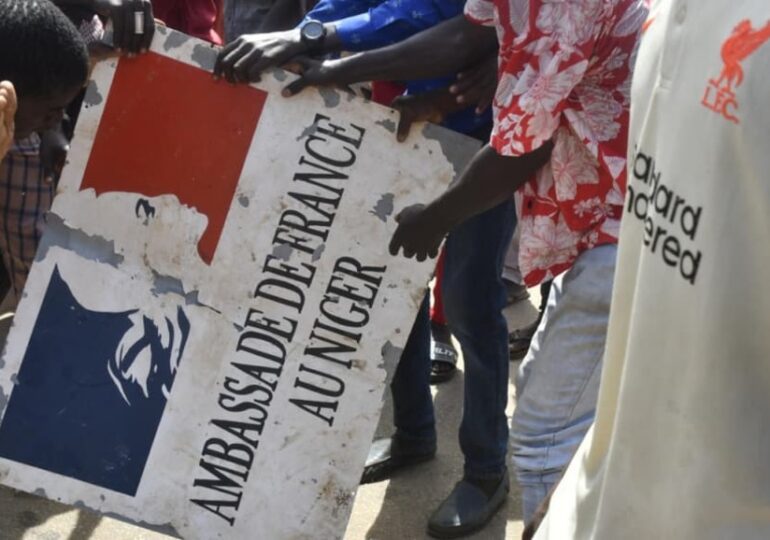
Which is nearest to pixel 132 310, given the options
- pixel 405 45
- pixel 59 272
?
pixel 59 272

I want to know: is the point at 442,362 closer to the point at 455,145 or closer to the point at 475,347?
the point at 475,347

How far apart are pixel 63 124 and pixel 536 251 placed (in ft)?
5.78

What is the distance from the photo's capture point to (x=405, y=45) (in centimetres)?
264

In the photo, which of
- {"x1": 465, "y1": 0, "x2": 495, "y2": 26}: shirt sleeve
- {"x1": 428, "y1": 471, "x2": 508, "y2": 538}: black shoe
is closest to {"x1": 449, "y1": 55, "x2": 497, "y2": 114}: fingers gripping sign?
{"x1": 465, "y1": 0, "x2": 495, "y2": 26}: shirt sleeve

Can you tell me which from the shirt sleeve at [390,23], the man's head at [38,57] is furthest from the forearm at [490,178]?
the man's head at [38,57]

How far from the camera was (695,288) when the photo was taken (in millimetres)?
1176

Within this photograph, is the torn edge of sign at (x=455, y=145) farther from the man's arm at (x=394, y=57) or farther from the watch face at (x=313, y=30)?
the watch face at (x=313, y=30)

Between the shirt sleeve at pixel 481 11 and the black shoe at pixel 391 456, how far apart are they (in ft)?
4.67

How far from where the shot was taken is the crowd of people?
1154mm

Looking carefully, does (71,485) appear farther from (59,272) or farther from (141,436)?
(59,272)

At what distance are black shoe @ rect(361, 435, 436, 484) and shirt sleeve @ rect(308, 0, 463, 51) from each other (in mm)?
1243

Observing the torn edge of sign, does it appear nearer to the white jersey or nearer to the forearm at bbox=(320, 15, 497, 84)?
the forearm at bbox=(320, 15, 497, 84)

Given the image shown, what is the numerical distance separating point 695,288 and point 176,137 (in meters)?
1.83

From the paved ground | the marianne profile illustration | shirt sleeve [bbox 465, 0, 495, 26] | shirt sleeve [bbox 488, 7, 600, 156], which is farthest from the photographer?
the paved ground
